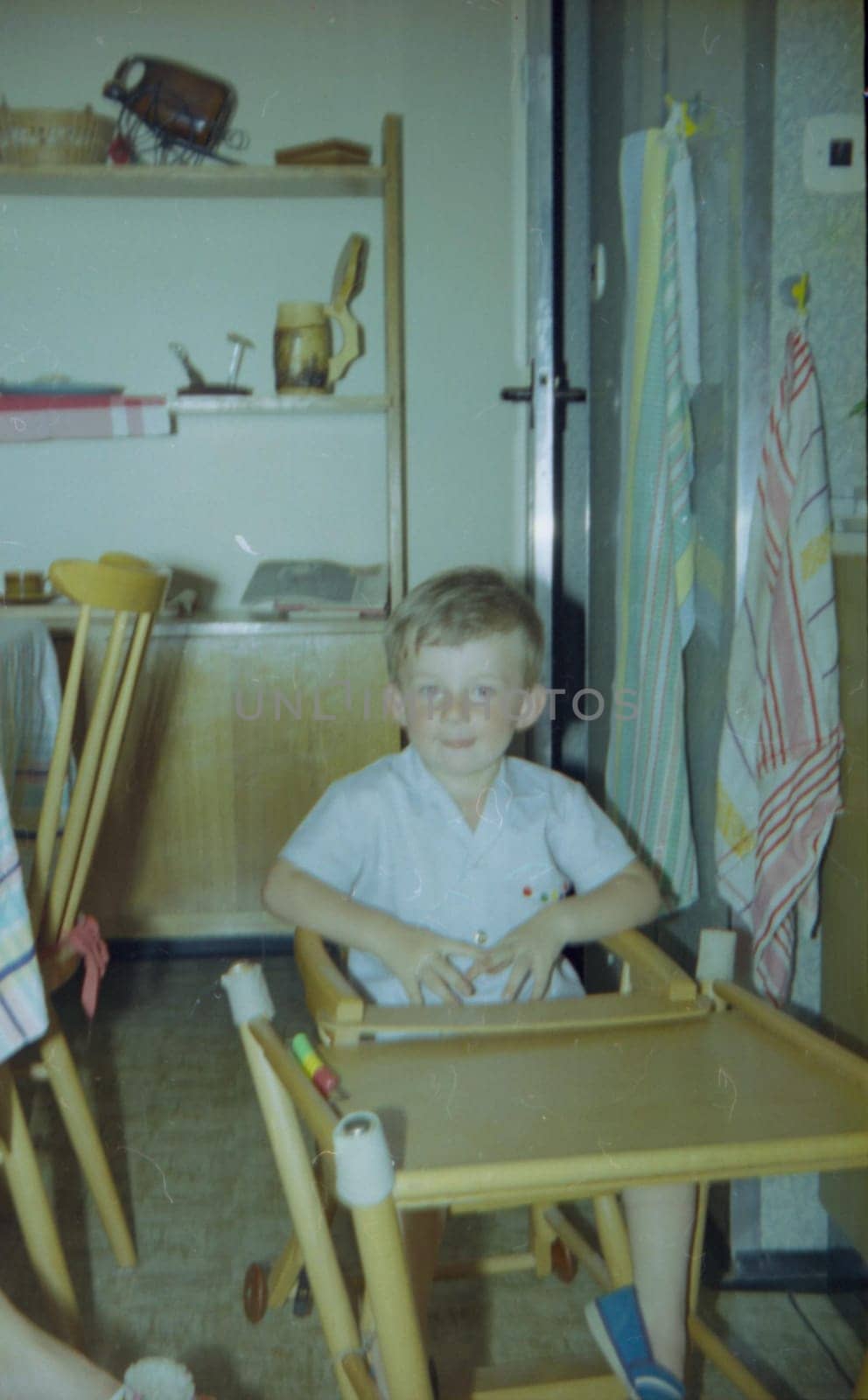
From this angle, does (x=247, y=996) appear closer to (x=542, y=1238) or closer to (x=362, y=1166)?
(x=362, y=1166)

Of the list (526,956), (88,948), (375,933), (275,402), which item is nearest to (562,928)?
(526,956)

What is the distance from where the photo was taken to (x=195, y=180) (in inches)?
84.2

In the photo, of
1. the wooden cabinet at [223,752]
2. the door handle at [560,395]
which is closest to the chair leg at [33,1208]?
the door handle at [560,395]

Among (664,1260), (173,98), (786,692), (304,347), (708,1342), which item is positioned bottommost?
(708,1342)

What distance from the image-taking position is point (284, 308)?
215 cm

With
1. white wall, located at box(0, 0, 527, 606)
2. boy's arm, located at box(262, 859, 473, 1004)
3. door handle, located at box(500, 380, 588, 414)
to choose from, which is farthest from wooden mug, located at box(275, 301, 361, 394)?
boy's arm, located at box(262, 859, 473, 1004)

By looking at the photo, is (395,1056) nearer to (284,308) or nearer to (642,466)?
(642,466)

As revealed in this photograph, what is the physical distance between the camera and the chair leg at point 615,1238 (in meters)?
0.88

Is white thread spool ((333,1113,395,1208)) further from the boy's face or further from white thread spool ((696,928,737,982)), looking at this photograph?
the boy's face

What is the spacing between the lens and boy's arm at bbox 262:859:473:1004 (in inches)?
33.4

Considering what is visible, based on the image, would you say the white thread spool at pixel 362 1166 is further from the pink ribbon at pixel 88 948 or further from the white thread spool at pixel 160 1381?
the pink ribbon at pixel 88 948

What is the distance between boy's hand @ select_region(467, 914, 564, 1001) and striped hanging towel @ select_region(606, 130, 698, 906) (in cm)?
36

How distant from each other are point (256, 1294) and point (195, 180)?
1.86 metres

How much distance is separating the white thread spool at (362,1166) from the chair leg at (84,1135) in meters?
0.58
